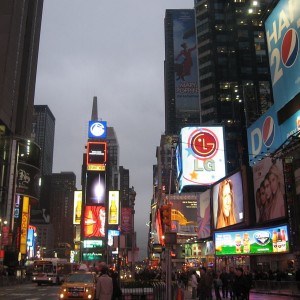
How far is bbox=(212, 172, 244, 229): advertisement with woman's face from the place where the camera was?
44.7 metres

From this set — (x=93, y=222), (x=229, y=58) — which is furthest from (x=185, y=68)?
(x=93, y=222)

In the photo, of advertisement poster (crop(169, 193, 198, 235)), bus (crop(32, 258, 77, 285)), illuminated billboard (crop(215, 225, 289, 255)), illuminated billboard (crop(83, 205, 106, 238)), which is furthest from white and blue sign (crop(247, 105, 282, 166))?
illuminated billboard (crop(83, 205, 106, 238))

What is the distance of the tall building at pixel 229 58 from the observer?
115 metres

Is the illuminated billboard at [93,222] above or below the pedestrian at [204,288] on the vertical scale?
above

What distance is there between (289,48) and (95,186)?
84.6 meters

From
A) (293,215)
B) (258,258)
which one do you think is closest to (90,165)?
(258,258)

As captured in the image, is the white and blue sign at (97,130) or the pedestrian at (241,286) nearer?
the pedestrian at (241,286)

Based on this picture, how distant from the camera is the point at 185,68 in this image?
170000mm

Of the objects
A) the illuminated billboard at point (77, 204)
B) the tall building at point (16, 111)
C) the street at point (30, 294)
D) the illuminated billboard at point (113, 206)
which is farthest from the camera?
the illuminated billboard at point (113, 206)

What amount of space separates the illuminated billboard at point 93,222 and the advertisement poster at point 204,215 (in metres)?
54.2

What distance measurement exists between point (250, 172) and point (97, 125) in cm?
8327

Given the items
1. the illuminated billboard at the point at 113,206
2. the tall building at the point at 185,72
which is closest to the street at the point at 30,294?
the illuminated billboard at the point at 113,206

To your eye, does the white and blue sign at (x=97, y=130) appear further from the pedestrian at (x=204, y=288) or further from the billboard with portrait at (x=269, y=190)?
the pedestrian at (x=204, y=288)

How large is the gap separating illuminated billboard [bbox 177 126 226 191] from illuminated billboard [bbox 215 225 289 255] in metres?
18.6
